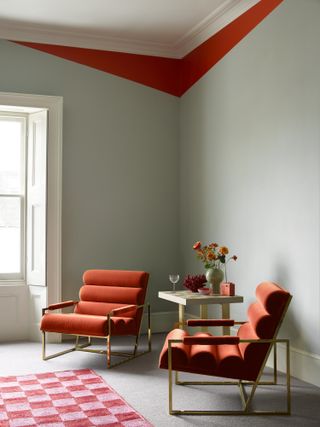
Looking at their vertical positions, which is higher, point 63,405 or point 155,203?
point 155,203

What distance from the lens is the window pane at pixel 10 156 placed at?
6.76 metres

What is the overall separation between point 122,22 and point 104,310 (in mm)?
3206

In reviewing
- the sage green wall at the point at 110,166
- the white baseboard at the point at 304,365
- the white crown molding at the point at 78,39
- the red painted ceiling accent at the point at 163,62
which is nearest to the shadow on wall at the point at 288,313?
the white baseboard at the point at 304,365

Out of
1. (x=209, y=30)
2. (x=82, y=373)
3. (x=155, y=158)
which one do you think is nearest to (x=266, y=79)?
(x=209, y=30)

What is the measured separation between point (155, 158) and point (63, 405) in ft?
12.2

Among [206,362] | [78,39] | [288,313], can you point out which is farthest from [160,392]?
[78,39]

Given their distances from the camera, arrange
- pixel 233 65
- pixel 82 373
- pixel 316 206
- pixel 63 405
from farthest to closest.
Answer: pixel 233 65 < pixel 82 373 < pixel 316 206 < pixel 63 405

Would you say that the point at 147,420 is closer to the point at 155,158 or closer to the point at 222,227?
the point at 222,227

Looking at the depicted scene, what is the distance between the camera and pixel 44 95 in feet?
21.5

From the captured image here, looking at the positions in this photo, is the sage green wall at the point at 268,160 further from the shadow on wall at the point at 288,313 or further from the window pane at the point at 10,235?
the window pane at the point at 10,235

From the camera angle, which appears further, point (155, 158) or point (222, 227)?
point (155, 158)

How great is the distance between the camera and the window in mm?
6758

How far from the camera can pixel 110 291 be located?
604 centimetres

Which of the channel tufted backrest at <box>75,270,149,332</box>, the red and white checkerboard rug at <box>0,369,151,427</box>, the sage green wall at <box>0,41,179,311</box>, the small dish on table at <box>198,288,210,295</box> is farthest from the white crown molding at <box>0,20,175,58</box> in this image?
the red and white checkerboard rug at <box>0,369,151,427</box>
